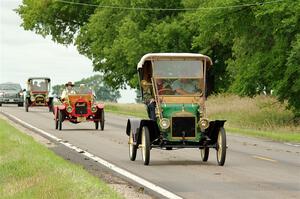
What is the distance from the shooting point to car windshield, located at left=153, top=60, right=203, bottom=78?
19.4m

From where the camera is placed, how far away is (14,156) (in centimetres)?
1766

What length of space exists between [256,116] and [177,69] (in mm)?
25313

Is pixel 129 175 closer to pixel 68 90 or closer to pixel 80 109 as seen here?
pixel 80 109

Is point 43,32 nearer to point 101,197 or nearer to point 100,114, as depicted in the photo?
point 100,114

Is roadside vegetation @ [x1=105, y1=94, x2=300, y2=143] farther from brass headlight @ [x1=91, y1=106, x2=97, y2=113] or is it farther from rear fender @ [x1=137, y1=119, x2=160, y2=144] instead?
rear fender @ [x1=137, y1=119, x2=160, y2=144]

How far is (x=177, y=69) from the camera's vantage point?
19.5 m

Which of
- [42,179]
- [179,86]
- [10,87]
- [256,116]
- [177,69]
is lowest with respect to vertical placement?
[42,179]

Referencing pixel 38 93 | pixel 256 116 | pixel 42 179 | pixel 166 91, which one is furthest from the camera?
pixel 38 93

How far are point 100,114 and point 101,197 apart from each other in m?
21.7

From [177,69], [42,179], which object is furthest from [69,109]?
[42,179]

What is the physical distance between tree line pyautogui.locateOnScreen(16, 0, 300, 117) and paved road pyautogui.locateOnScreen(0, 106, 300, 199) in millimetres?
4530

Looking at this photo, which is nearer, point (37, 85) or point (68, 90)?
point (68, 90)

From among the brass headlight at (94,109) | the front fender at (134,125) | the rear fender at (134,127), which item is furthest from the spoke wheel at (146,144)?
the brass headlight at (94,109)

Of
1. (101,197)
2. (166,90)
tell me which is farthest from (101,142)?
(101,197)
